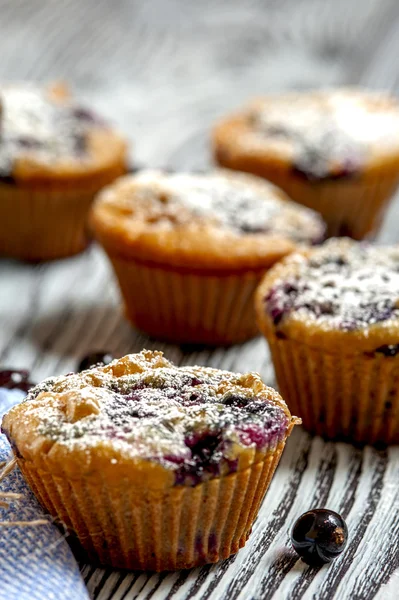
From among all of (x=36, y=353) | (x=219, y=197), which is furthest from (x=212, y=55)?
(x=36, y=353)

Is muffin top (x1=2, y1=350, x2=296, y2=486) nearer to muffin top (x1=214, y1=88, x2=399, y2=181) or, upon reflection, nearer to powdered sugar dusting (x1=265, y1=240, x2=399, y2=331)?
powdered sugar dusting (x1=265, y1=240, x2=399, y2=331)

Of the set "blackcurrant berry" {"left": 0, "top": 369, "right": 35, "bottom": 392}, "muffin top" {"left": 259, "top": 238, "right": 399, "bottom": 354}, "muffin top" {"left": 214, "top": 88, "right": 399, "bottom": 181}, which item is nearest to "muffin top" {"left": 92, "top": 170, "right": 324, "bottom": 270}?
"muffin top" {"left": 259, "top": 238, "right": 399, "bottom": 354}

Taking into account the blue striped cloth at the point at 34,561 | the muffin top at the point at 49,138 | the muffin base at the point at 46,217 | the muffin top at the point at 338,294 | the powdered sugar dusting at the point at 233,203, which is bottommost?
the muffin base at the point at 46,217

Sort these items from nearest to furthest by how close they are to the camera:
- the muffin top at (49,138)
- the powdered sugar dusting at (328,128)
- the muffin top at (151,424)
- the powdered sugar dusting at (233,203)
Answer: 1. the muffin top at (151,424)
2. the powdered sugar dusting at (233,203)
3. the muffin top at (49,138)
4. the powdered sugar dusting at (328,128)

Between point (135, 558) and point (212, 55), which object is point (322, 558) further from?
point (212, 55)

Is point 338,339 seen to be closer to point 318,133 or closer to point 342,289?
point 342,289

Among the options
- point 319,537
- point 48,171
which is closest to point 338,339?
point 319,537

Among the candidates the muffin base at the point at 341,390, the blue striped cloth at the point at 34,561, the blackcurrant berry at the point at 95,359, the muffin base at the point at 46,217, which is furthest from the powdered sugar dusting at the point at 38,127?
the blue striped cloth at the point at 34,561

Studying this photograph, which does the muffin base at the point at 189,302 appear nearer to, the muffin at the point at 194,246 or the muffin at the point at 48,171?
the muffin at the point at 194,246
